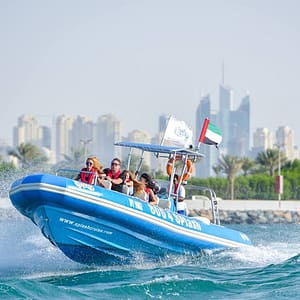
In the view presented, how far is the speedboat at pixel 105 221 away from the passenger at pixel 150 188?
7.0 inches

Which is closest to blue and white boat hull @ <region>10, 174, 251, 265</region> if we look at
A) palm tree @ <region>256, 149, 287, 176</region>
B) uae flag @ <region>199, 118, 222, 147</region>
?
uae flag @ <region>199, 118, 222, 147</region>

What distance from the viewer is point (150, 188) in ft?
62.8

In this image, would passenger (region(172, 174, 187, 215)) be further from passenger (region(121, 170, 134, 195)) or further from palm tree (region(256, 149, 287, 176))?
palm tree (region(256, 149, 287, 176))

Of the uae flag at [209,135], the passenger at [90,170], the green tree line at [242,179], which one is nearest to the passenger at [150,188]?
the passenger at [90,170]

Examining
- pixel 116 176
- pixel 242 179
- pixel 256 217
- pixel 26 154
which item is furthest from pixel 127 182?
pixel 242 179

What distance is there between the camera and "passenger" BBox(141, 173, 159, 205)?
18.9 metres

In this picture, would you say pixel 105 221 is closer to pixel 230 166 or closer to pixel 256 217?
pixel 256 217

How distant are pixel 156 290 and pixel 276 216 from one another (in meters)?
46.6

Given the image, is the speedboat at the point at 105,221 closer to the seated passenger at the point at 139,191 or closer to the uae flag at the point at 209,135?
the seated passenger at the point at 139,191

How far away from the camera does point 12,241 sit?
67.7 feet

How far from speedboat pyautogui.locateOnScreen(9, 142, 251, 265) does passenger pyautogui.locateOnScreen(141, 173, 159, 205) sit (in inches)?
7.0

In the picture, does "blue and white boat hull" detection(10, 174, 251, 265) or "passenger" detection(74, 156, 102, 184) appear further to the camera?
"passenger" detection(74, 156, 102, 184)

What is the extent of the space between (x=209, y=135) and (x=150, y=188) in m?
2.24

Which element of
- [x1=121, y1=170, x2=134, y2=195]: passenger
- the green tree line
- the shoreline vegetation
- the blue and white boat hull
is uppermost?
[x1=121, y1=170, x2=134, y2=195]: passenger
